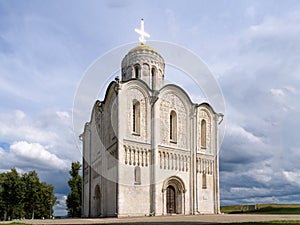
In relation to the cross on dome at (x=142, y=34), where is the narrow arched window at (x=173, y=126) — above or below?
below

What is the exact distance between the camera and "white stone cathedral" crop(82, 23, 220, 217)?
29719 mm

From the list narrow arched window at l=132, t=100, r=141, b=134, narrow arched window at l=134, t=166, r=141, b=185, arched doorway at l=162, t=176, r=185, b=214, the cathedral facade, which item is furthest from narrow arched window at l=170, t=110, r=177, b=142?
narrow arched window at l=134, t=166, r=141, b=185

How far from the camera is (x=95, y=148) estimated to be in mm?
36906

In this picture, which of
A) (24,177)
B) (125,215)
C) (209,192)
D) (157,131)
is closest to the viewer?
(125,215)

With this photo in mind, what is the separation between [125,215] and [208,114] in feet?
46.5

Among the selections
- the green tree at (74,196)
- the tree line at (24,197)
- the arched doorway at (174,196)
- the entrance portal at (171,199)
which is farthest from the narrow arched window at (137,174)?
the tree line at (24,197)

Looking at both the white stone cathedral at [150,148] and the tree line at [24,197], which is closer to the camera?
the white stone cathedral at [150,148]

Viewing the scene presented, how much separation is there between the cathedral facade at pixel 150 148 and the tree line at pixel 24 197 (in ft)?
47.5

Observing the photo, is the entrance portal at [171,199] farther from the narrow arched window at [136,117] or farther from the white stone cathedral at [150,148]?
the narrow arched window at [136,117]

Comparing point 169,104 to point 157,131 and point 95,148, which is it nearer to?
point 157,131

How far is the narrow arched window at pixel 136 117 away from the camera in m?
31.1

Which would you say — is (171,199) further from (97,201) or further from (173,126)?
(97,201)

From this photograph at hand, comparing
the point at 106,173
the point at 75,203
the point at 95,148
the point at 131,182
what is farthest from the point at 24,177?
the point at 131,182

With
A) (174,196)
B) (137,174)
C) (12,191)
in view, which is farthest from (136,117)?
(12,191)
